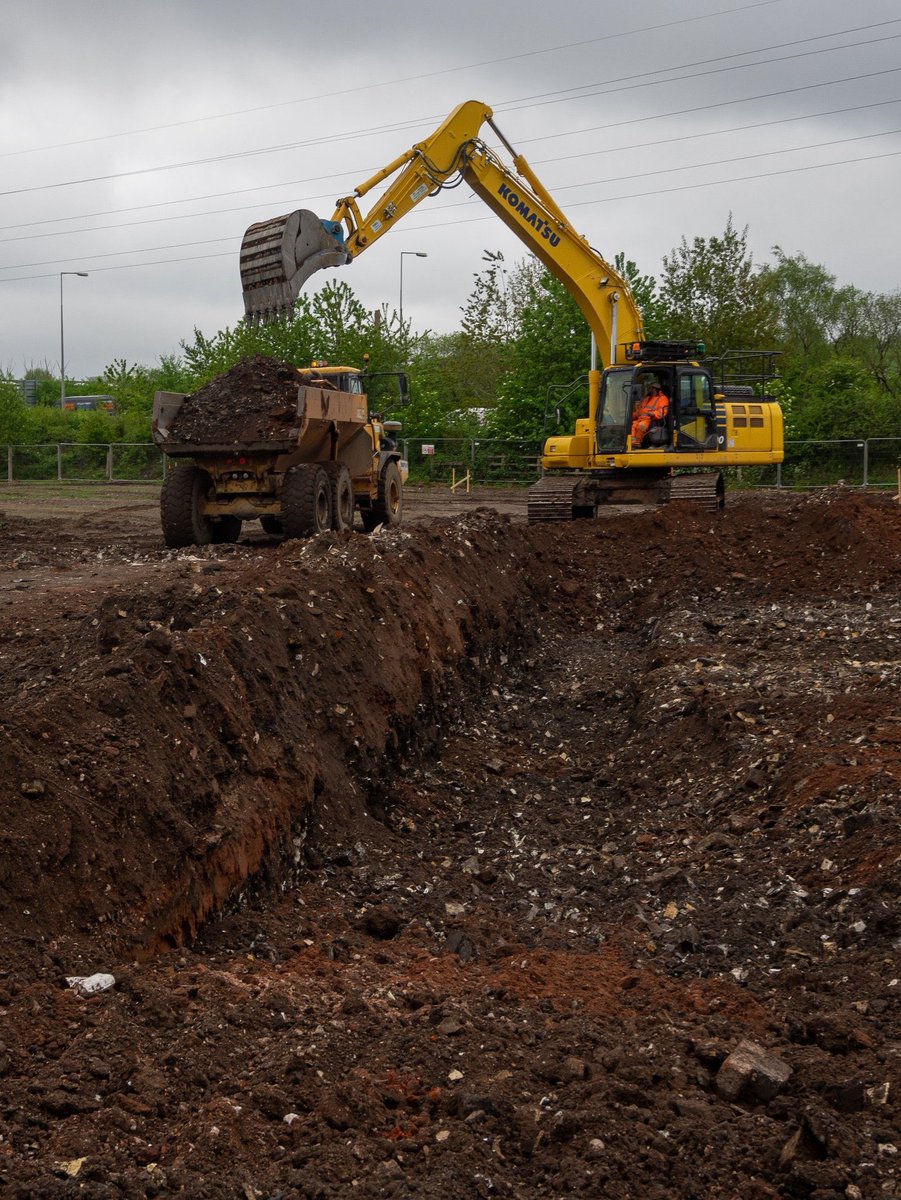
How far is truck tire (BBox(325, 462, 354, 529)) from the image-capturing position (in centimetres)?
1712

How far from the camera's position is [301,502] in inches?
633

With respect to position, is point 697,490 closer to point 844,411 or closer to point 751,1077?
point 751,1077

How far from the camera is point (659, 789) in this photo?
8047mm

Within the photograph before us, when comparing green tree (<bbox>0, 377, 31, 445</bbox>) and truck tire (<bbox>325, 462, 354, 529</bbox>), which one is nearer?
truck tire (<bbox>325, 462, 354, 529</bbox>)

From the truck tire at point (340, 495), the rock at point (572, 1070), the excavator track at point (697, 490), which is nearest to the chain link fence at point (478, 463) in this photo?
the truck tire at point (340, 495)

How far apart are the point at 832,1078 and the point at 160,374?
2006 inches

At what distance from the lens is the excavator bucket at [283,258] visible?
55.7ft

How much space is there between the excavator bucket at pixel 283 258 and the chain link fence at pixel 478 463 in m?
12.6

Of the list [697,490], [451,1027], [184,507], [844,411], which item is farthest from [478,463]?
[451,1027]

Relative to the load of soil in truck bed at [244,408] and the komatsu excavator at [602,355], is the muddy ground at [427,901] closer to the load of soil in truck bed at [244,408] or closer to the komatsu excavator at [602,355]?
the load of soil in truck bed at [244,408]

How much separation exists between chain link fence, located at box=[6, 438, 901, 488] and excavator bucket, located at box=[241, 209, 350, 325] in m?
12.6

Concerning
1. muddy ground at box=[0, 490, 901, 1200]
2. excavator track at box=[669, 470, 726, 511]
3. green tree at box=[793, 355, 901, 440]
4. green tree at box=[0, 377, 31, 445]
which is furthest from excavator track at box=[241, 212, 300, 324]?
green tree at box=[0, 377, 31, 445]

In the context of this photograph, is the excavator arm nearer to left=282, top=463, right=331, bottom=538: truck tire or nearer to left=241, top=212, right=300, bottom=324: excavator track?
left=241, top=212, right=300, bottom=324: excavator track

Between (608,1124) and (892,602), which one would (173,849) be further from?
(892,602)
